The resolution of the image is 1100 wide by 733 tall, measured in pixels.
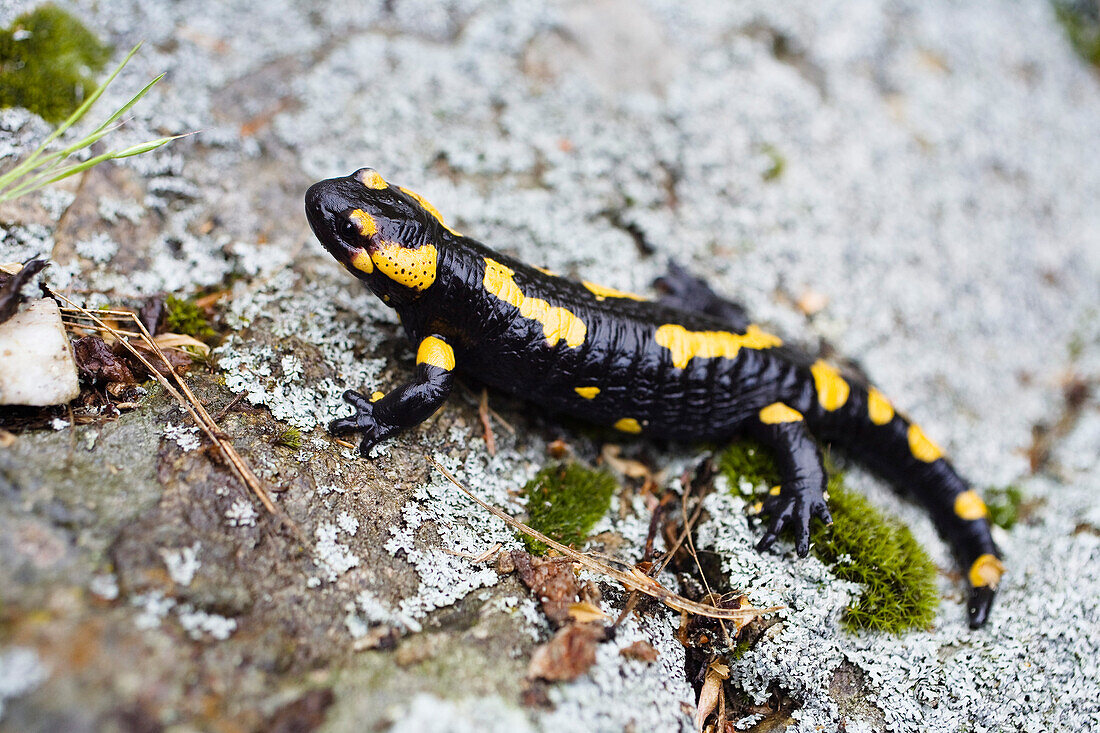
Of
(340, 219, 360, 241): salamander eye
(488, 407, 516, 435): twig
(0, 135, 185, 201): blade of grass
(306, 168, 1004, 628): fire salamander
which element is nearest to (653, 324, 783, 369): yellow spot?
(306, 168, 1004, 628): fire salamander

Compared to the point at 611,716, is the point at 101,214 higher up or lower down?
higher up

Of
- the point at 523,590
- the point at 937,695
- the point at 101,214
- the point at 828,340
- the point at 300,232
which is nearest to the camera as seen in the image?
the point at 523,590

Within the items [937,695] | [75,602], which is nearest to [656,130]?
[937,695]

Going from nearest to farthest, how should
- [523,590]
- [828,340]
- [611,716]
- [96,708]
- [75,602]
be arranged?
[96,708], [75,602], [611,716], [523,590], [828,340]

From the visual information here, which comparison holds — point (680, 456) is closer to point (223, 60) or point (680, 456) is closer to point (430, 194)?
point (430, 194)

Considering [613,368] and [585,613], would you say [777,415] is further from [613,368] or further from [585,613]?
[585,613]

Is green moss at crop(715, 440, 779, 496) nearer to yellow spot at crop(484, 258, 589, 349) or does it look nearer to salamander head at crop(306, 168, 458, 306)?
Result: yellow spot at crop(484, 258, 589, 349)
